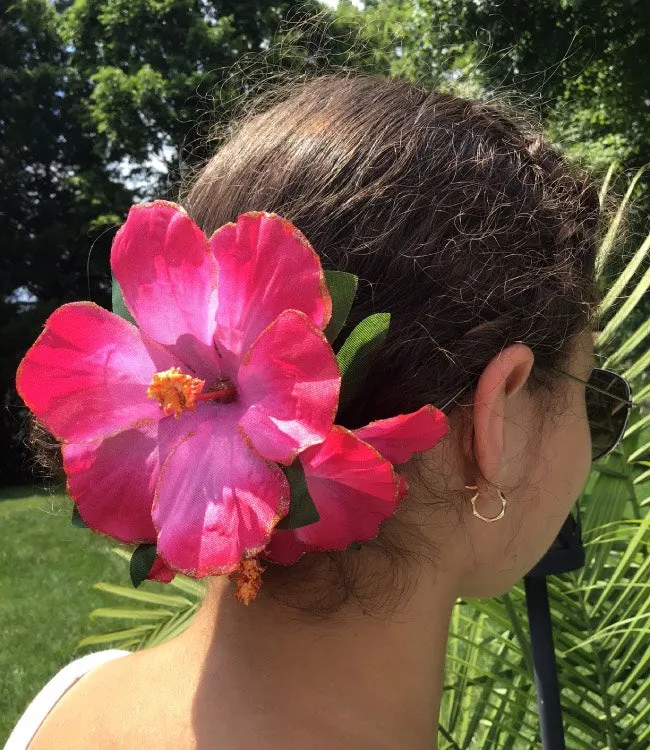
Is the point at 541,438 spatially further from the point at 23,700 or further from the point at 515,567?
the point at 23,700

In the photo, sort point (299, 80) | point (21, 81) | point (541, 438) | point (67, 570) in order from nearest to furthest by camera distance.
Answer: point (541, 438) < point (299, 80) < point (67, 570) < point (21, 81)

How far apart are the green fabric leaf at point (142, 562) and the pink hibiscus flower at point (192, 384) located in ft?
0.07

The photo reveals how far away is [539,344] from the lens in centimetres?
100

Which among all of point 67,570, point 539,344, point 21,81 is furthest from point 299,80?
point 21,81

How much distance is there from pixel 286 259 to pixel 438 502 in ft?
1.28

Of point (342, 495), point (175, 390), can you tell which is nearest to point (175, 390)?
point (175, 390)

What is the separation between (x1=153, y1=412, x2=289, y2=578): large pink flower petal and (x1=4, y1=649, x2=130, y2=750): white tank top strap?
0.56 metres

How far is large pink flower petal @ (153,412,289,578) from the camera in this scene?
726mm

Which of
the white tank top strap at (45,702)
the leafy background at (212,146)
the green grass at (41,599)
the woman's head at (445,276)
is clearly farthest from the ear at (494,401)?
the green grass at (41,599)

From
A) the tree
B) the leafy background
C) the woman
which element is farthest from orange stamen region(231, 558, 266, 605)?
the tree

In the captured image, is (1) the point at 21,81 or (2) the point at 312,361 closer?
(2) the point at 312,361

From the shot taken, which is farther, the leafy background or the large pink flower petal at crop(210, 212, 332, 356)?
the leafy background

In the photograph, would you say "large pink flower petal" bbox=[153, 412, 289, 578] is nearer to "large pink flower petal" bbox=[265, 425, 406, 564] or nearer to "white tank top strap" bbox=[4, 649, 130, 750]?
"large pink flower petal" bbox=[265, 425, 406, 564]

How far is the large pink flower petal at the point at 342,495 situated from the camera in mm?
768
